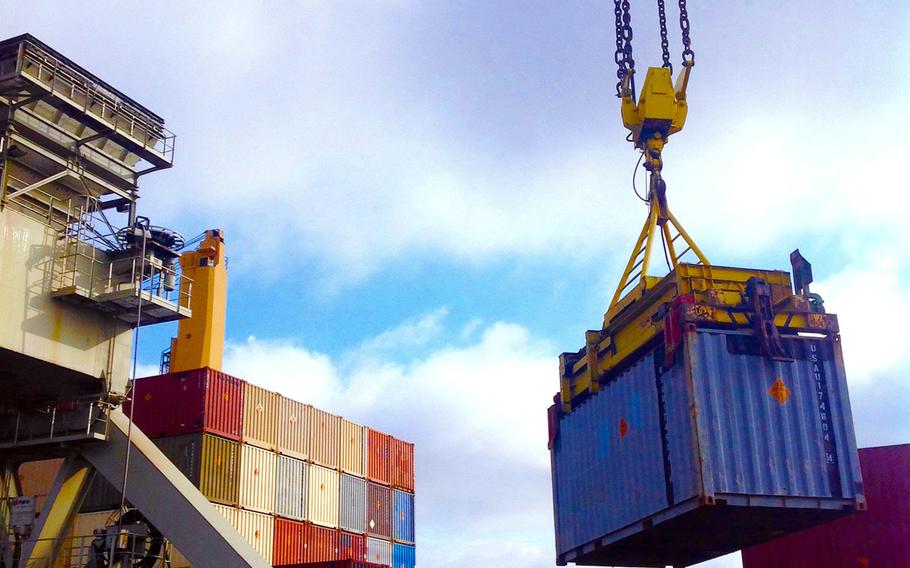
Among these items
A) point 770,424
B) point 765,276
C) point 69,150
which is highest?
point 69,150

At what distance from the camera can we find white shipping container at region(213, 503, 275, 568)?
1112 inches

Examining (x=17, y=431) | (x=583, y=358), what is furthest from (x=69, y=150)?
(x=583, y=358)

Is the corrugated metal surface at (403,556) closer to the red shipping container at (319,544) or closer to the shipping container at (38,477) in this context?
the red shipping container at (319,544)

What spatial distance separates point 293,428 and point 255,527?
399cm

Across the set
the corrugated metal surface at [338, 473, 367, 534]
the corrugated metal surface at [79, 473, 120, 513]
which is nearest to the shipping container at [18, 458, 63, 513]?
the corrugated metal surface at [79, 473, 120, 513]

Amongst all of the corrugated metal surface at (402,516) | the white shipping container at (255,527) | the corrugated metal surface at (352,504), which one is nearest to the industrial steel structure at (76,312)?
the white shipping container at (255,527)

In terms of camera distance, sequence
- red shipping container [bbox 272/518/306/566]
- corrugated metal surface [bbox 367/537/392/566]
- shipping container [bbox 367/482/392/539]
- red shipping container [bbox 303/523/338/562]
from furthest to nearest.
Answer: shipping container [bbox 367/482/392/539]
corrugated metal surface [bbox 367/537/392/566]
red shipping container [bbox 303/523/338/562]
red shipping container [bbox 272/518/306/566]

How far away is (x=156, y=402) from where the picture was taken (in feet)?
96.0

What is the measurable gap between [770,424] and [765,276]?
332cm

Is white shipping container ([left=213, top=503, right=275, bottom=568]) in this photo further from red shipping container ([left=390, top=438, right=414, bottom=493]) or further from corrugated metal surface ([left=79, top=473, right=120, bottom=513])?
red shipping container ([left=390, top=438, right=414, bottom=493])

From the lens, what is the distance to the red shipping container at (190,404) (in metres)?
28.5

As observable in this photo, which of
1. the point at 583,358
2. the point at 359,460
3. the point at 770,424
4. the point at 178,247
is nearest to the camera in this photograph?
the point at 770,424

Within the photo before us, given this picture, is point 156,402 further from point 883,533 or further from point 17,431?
point 883,533

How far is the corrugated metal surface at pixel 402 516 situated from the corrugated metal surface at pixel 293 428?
553 cm
